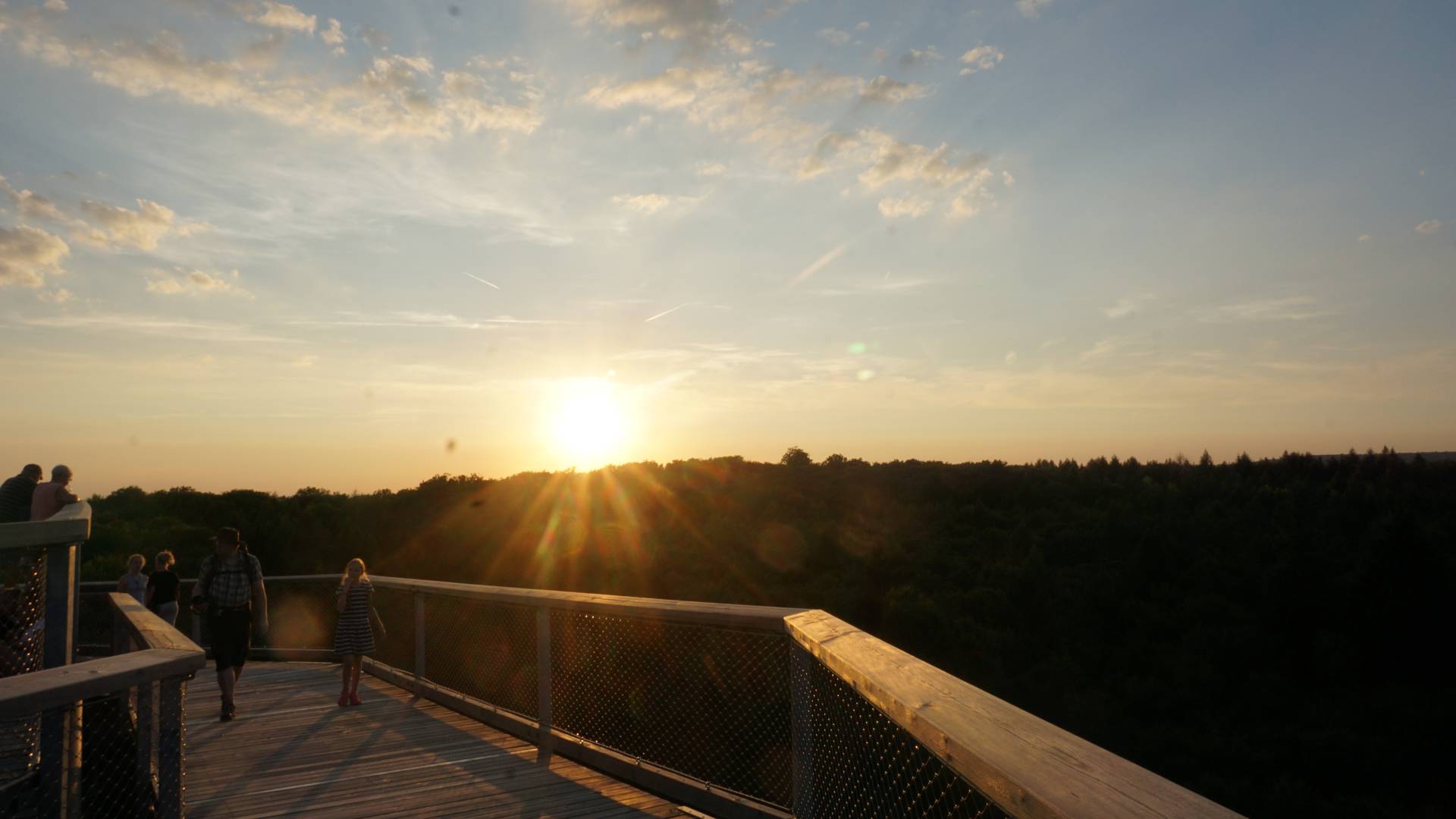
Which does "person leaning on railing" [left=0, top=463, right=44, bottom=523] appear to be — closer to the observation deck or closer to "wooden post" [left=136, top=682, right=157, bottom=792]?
the observation deck

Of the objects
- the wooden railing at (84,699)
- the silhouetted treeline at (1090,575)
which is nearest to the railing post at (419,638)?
the wooden railing at (84,699)

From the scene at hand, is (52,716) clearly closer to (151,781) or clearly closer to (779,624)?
(151,781)

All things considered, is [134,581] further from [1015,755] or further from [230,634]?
[1015,755]

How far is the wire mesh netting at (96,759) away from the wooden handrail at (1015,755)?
241 centimetres

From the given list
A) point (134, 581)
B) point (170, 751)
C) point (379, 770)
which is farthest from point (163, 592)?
point (170, 751)

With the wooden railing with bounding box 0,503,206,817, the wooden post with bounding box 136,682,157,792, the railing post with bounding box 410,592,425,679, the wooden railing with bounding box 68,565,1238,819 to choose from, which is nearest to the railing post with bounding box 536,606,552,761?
the wooden railing with bounding box 68,565,1238,819

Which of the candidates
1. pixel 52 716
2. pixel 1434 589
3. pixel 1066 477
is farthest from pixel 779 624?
pixel 1066 477

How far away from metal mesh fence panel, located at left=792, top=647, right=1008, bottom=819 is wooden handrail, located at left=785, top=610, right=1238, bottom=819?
0.41 feet

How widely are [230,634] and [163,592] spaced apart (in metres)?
2.94

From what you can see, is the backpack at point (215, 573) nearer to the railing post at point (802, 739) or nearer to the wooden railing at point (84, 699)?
the wooden railing at point (84, 699)

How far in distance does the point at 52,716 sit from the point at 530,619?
22.7 m

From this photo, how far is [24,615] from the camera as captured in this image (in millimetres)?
4715

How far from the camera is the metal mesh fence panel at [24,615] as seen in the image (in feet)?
14.9

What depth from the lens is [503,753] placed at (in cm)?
643
